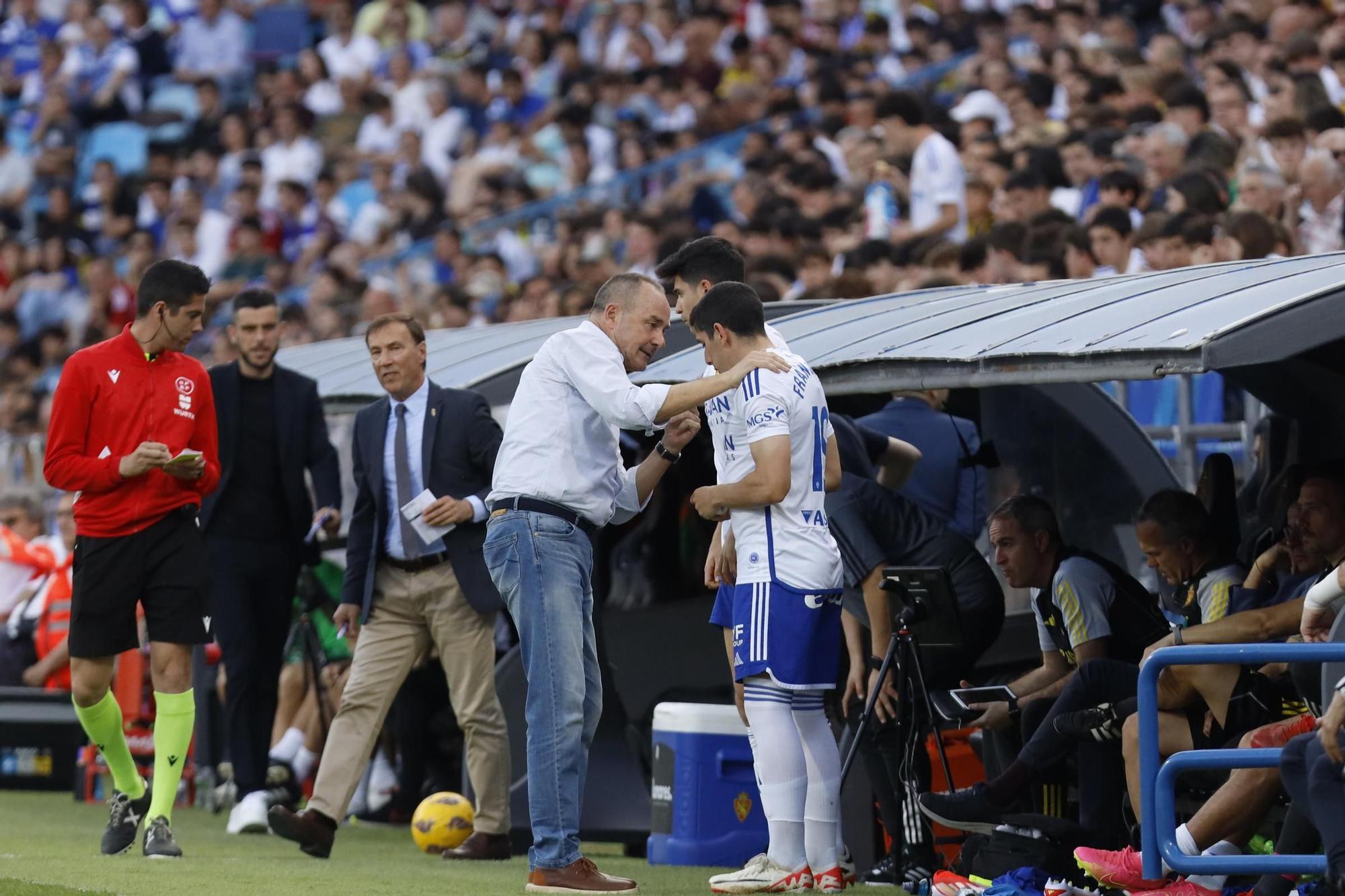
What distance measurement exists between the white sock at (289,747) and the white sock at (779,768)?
14.7 feet

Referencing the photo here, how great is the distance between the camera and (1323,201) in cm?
1109

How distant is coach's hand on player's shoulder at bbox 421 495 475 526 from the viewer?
27.7 feet

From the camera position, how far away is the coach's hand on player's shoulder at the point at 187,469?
310 inches

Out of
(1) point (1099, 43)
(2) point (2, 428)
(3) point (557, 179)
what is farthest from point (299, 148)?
(1) point (1099, 43)

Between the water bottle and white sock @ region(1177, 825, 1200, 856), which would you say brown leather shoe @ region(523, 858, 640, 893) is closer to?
white sock @ region(1177, 825, 1200, 856)

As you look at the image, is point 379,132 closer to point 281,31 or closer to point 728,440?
point 281,31

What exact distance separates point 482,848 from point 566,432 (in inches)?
88.6

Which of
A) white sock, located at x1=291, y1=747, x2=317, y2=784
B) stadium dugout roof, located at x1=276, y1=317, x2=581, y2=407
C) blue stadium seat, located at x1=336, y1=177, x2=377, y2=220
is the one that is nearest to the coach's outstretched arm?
stadium dugout roof, located at x1=276, y1=317, x2=581, y2=407

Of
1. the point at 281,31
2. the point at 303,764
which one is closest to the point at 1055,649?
the point at 303,764

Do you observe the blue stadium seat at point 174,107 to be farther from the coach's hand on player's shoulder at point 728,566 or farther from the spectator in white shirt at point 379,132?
the coach's hand on player's shoulder at point 728,566

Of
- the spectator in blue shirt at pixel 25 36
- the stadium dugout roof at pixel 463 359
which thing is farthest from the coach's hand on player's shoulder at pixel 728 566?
the spectator in blue shirt at pixel 25 36

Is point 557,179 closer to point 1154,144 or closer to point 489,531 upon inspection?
point 1154,144

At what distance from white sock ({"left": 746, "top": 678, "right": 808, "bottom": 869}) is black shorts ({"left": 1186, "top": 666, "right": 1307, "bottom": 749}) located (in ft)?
4.24

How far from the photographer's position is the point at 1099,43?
16562mm
